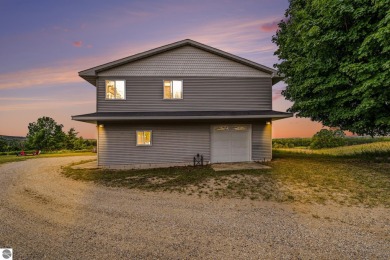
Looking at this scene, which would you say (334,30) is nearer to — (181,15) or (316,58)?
(316,58)

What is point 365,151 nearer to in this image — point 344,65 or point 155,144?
point 344,65

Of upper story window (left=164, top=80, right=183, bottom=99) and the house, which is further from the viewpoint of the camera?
upper story window (left=164, top=80, right=183, bottom=99)

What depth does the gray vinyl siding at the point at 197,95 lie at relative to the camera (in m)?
13.7

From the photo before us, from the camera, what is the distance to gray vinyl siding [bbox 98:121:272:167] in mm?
13523

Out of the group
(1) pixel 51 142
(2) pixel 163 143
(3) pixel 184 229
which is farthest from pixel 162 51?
(1) pixel 51 142

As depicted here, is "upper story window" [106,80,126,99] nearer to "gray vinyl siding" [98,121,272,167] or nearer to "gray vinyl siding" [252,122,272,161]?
"gray vinyl siding" [98,121,272,167]

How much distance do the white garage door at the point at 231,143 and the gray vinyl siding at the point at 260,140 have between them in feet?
1.16

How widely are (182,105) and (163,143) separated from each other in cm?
291

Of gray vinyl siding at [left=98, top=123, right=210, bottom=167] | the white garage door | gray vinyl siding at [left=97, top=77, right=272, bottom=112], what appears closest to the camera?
gray vinyl siding at [left=98, top=123, right=210, bottom=167]

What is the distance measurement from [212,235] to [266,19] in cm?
2036

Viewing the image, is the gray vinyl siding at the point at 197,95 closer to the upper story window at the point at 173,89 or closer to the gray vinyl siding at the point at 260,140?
the upper story window at the point at 173,89

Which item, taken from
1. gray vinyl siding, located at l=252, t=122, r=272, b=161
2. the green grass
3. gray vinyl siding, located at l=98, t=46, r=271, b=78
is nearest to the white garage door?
gray vinyl siding, located at l=252, t=122, r=272, b=161

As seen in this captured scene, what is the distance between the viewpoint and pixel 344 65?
12305 millimetres

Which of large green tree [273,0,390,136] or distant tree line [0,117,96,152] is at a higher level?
large green tree [273,0,390,136]
